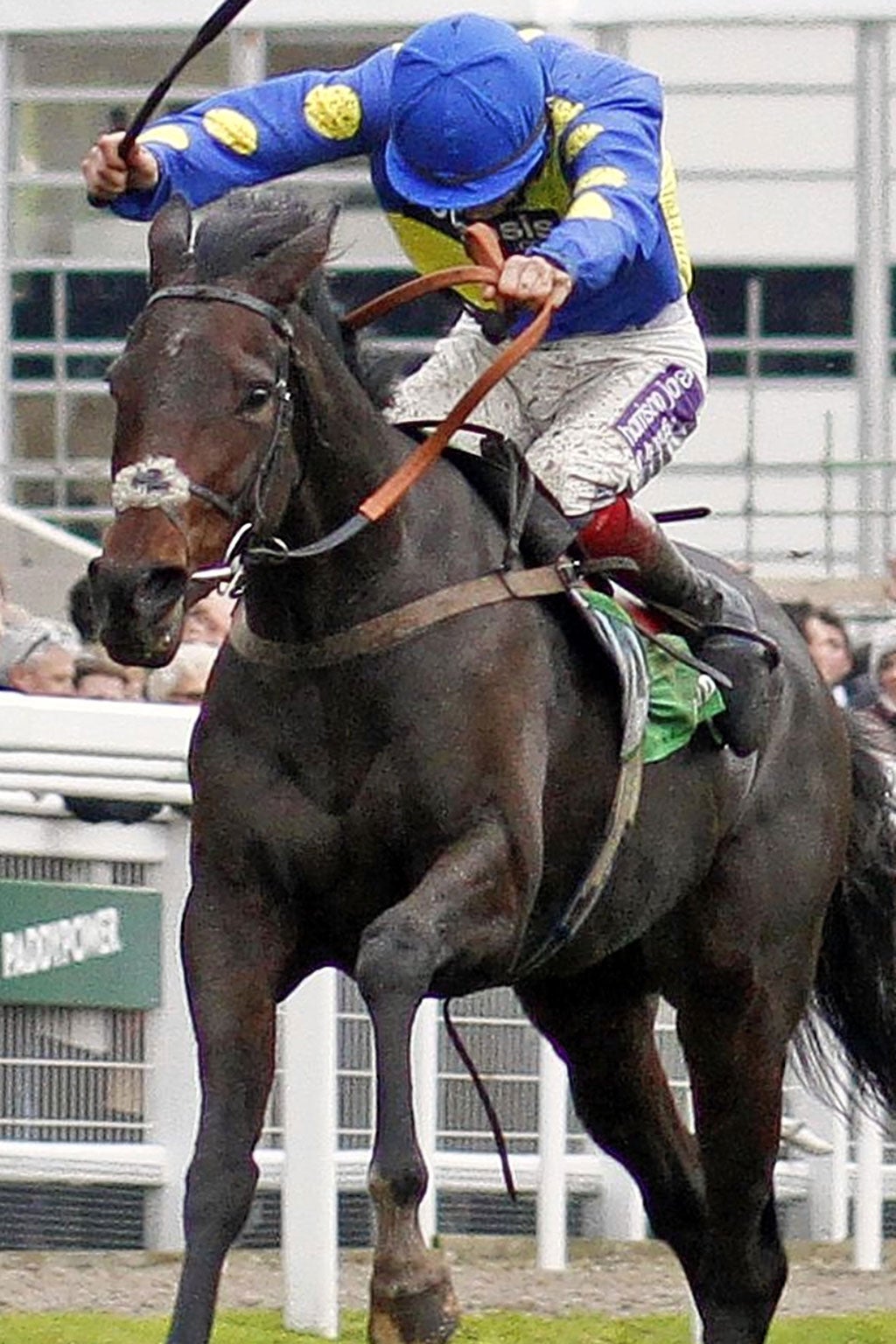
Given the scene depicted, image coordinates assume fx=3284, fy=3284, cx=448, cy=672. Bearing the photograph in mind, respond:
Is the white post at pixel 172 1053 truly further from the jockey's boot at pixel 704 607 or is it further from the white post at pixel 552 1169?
the jockey's boot at pixel 704 607

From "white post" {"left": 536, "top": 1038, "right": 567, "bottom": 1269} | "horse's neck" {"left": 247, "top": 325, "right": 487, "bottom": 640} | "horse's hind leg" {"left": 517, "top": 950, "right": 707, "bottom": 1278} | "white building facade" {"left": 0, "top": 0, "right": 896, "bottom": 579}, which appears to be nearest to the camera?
"horse's neck" {"left": 247, "top": 325, "right": 487, "bottom": 640}

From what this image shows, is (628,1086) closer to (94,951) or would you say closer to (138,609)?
(94,951)

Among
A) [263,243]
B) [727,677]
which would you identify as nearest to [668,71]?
[727,677]

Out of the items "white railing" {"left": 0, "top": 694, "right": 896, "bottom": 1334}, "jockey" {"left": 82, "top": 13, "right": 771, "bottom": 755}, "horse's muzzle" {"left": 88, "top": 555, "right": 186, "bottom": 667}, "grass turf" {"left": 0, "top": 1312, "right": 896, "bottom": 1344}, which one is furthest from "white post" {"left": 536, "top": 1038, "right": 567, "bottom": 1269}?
"horse's muzzle" {"left": 88, "top": 555, "right": 186, "bottom": 667}

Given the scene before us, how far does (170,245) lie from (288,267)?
0.18 metres

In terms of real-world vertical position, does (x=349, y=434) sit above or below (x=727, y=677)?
above

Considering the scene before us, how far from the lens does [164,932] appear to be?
7.18 m

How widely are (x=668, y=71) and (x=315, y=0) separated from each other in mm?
1384

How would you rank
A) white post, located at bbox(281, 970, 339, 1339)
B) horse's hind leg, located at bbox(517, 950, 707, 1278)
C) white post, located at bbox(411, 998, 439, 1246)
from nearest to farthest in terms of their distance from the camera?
horse's hind leg, located at bbox(517, 950, 707, 1278) < white post, located at bbox(281, 970, 339, 1339) < white post, located at bbox(411, 998, 439, 1246)

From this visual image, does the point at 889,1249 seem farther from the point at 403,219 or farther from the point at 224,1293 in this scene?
the point at 403,219

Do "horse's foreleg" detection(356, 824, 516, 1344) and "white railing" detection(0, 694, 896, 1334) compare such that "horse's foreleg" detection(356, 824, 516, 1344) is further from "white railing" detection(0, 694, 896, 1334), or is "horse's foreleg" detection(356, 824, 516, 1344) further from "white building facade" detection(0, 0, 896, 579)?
"white building facade" detection(0, 0, 896, 579)

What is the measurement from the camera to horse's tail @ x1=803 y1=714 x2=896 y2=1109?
6.60 metres

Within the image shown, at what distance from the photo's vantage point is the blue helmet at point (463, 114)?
5.10 metres

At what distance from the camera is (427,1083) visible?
7207 millimetres
